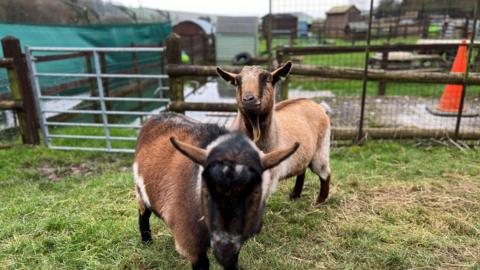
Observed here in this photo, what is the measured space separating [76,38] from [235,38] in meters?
13.3

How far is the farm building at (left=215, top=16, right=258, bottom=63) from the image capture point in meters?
21.2

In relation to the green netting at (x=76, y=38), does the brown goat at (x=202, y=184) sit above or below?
below

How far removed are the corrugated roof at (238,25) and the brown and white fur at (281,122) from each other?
17.9 m

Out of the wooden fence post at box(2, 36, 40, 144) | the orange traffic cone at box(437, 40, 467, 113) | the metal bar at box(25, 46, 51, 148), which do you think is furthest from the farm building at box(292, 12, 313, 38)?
the wooden fence post at box(2, 36, 40, 144)

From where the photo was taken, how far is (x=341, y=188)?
16.2 ft

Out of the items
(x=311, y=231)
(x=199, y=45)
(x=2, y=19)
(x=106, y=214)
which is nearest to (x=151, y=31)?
(x=2, y=19)

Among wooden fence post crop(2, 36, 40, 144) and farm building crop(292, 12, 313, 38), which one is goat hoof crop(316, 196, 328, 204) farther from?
farm building crop(292, 12, 313, 38)

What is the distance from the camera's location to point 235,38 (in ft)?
69.6

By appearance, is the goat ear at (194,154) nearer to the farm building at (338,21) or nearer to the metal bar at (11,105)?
the metal bar at (11,105)

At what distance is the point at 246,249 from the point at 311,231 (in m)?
0.82

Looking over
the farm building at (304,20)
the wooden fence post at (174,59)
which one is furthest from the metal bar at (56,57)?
the farm building at (304,20)

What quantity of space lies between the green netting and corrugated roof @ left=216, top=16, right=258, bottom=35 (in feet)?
31.9

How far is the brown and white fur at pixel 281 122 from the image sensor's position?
3.35 m

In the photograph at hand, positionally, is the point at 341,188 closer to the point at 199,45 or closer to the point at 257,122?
the point at 257,122
